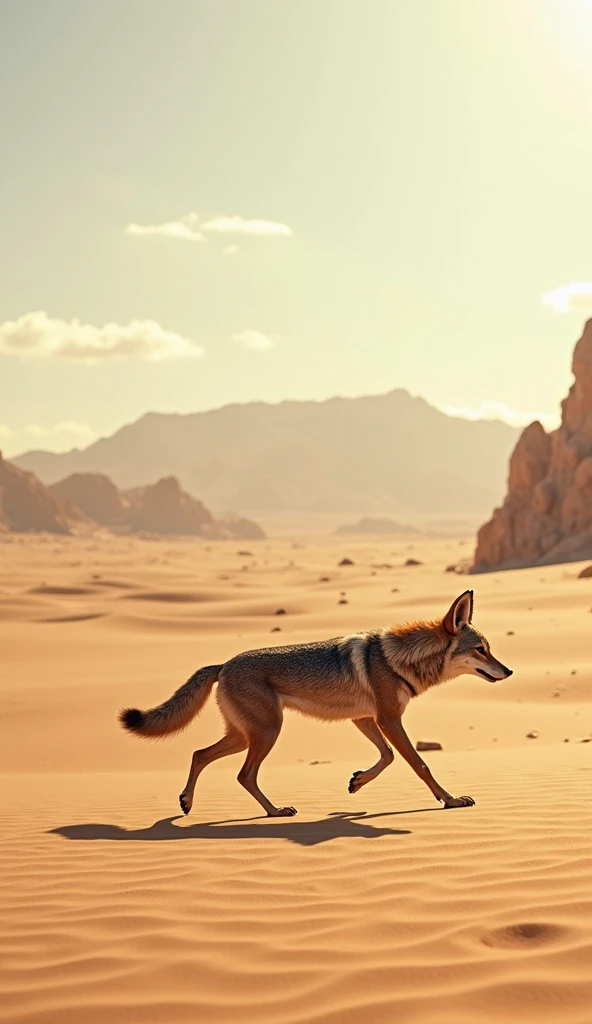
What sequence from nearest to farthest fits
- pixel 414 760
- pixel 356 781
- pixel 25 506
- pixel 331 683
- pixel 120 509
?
pixel 414 760 → pixel 331 683 → pixel 356 781 → pixel 25 506 → pixel 120 509

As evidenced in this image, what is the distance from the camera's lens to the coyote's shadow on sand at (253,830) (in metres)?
5.64

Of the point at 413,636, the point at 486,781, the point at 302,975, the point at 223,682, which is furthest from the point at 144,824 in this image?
the point at 302,975

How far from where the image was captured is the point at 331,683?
22.0 feet

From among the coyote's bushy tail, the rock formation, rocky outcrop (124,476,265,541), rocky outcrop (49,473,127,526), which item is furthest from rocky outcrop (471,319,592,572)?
rocky outcrop (49,473,127,526)

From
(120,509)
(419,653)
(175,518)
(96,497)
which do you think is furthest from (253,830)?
(96,497)

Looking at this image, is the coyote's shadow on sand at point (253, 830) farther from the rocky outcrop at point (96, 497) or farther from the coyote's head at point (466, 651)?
the rocky outcrop at point (96, 497)

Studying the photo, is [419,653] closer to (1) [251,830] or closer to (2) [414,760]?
(2) [414,760]

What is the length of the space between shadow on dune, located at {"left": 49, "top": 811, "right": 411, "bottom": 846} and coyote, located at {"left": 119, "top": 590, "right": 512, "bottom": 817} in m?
0.38

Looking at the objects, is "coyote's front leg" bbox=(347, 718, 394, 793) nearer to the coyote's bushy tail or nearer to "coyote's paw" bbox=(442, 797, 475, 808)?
"coyote's paw" bbox=(442, 797, 475, 808)

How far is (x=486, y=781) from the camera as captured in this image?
7586mm

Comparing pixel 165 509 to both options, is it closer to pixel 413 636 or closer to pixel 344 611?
pixel 344 611

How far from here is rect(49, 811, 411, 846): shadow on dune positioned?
5.63 meters

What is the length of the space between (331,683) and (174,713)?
1.09 meters

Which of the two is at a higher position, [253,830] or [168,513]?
[168,513]
